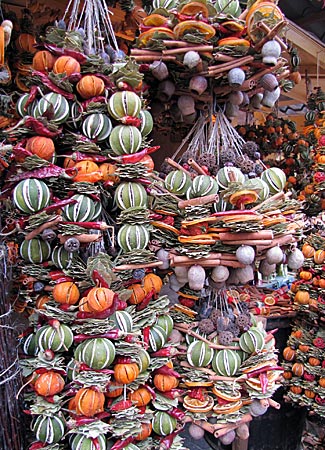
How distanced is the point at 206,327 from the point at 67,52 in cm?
80

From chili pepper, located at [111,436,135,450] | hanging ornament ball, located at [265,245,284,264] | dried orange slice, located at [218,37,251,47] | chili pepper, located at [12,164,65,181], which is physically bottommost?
chili pepper, located at [111,436,135,450]

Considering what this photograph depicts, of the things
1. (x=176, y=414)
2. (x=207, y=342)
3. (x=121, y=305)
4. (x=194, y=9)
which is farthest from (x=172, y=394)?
(x=194, y=9)

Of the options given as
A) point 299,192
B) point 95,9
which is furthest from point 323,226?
point 95,9

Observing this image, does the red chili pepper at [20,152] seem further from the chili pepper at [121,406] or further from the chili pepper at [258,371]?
the chili pepper at [258,371]

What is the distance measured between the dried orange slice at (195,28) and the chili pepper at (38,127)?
0.43 metres

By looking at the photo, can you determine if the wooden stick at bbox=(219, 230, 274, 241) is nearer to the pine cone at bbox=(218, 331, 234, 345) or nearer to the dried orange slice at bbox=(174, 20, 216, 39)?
the pine cone at bbox=(218, 331, 234, 345)

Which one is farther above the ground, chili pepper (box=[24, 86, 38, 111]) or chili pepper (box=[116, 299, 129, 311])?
chili pepper (box=[24, 86, 38, 111])

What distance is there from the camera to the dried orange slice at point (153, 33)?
114cm

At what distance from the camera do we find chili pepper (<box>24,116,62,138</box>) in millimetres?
942

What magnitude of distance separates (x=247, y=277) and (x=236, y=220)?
0.19m

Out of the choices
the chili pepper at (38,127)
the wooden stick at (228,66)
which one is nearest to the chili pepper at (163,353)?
the chili pepper at (38,127)

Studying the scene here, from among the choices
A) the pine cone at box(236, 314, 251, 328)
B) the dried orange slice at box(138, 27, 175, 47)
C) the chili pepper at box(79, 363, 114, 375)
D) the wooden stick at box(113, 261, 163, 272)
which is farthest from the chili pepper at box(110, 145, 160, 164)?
the pine cone at box(236, 314, 251, 328)

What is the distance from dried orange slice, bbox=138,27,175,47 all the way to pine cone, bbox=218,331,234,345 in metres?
0.82

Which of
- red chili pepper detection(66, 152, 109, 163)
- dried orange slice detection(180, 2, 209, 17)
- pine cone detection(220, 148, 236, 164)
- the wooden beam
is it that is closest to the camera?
red chili pepper detection(66, 152, 109, 163)
